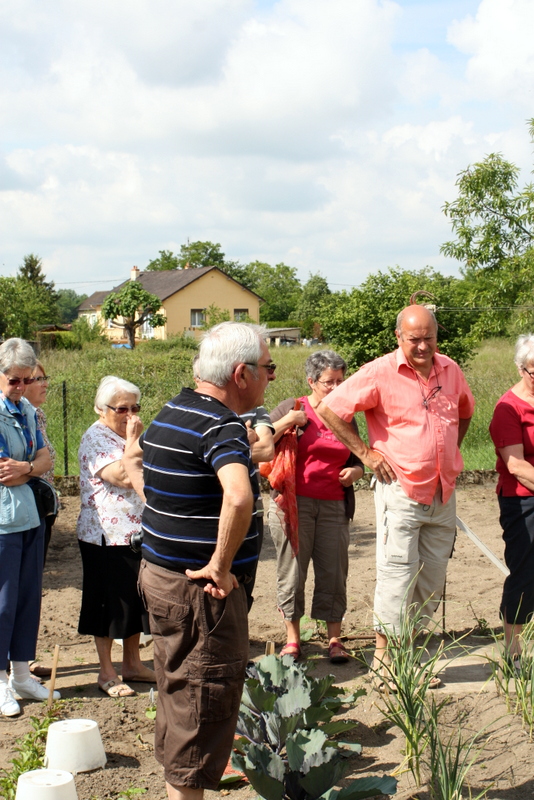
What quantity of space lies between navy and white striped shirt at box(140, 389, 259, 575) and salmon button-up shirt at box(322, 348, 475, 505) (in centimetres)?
158

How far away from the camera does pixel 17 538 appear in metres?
4.19

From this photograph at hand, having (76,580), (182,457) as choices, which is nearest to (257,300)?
(76,580)

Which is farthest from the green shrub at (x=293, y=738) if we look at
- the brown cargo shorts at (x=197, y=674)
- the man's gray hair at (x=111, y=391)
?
the man's gray hair at (x=111, y=391)

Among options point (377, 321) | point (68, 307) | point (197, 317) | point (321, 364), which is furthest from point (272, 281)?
point (321, 364)

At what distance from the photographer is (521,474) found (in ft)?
13.8

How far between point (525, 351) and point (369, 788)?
247 centimetres

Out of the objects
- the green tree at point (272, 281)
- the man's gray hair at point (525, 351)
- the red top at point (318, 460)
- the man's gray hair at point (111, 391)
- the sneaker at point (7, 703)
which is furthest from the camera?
the green tree at point (272, 281)

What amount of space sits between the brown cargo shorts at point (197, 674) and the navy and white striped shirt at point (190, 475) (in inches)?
4.0

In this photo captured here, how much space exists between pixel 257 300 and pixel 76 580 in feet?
166

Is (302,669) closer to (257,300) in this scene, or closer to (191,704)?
(191,704)

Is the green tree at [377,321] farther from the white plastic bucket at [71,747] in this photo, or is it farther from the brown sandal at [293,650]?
the white plastic bucket at [71,747]

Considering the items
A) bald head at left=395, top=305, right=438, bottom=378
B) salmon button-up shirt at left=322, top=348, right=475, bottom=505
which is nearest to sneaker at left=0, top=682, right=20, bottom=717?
salmon button-up shirt at left=322, top=348, right=475, bottom=505

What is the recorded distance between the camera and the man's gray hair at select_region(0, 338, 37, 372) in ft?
13.7

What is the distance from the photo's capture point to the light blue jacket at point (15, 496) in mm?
4141
